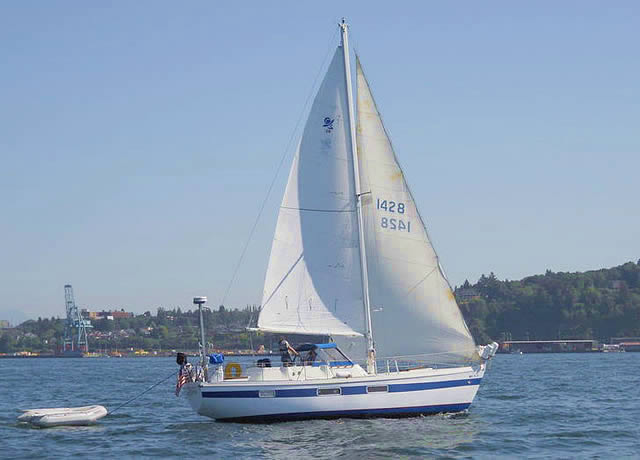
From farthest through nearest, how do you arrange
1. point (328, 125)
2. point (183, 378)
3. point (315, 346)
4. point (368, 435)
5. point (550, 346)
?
point (550, 346)
point (328, 125)
point (315, 346)
point (183, 378)
point (368, 435)

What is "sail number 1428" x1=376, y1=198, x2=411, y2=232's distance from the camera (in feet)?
114

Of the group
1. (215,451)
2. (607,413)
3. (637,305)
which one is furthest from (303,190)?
(637,305)

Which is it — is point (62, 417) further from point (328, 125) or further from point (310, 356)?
point (328, 125)

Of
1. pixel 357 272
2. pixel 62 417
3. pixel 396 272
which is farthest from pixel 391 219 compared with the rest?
pixel 62 417

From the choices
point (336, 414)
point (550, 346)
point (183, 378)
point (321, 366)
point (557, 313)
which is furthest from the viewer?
point (557, 313)

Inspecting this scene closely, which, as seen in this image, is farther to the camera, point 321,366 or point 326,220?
point 326,220

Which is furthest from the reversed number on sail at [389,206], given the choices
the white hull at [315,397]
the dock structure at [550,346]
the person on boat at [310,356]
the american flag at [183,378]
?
the dock structure at [550,346]

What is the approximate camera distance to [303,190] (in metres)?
34.4

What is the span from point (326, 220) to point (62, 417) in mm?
11430

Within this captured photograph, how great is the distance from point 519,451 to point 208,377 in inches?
418

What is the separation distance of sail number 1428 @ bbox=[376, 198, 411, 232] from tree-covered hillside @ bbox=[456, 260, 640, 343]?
140 meters

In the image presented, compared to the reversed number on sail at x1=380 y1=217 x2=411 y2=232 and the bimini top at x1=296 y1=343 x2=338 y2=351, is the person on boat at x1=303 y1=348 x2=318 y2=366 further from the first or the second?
the reversed number on sail at x1=380 y1=217 x2=411 y2=232

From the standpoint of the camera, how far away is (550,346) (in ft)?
551

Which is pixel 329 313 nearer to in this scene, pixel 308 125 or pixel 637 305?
pixel 308 125
